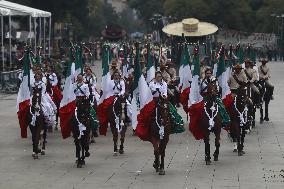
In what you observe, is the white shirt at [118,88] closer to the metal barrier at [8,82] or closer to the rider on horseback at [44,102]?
the rider on horseback at [44,102]

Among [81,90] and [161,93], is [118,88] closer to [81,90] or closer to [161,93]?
[81,90]

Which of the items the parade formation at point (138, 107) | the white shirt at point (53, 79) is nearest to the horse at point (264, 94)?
the parade formation at point (138, 107)

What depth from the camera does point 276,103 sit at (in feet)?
113

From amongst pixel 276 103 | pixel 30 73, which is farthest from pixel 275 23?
pixel 30 73

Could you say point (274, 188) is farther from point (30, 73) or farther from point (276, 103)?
point (276, 103)

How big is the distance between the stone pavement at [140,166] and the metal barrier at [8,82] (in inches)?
658

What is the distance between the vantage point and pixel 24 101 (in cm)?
2031

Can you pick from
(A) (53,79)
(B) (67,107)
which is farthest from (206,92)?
(A) (53,79)

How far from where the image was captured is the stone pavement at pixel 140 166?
1619cm

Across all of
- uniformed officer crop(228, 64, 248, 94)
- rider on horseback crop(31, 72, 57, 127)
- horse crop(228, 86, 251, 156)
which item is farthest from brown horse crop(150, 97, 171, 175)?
rider on horseback crop(31, 72, 57, 127)

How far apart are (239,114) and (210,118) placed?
1652 millimetres

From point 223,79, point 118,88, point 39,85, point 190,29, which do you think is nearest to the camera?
Result: point 39,85

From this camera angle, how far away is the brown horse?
17.2m

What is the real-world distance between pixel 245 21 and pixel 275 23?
3.40 metres
